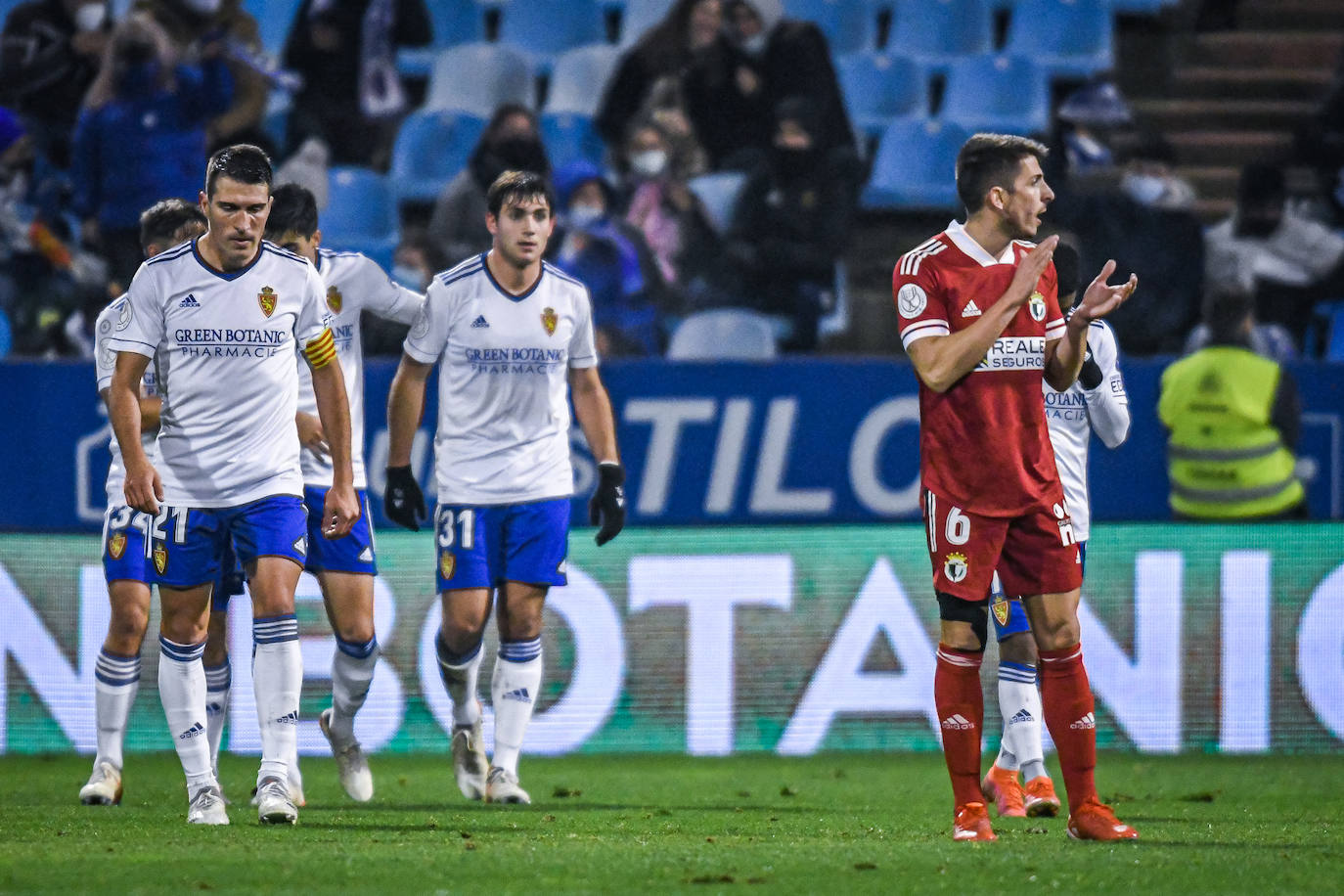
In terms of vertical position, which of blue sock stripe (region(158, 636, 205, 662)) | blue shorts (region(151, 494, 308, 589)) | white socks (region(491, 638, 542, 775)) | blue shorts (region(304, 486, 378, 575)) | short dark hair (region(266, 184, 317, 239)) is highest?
short dark hair (region(266, 184, 317, 239))

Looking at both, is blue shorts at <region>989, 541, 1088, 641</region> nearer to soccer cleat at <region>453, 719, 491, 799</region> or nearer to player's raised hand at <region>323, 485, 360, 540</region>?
soccer cleat at <region>453, 719, 491, 799</region>

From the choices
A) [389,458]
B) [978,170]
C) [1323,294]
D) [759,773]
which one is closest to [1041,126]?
[1323,294]

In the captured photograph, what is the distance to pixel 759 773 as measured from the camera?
855 centimetres

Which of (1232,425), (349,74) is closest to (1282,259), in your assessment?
(1232,425)

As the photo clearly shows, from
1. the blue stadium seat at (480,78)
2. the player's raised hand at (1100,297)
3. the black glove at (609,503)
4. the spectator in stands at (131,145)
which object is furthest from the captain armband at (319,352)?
the blue stadium seat at (480,78)

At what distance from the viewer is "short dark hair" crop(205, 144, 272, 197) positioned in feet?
19.3

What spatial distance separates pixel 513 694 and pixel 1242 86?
952 cm

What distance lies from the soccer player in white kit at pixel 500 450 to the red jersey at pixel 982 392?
211 cm

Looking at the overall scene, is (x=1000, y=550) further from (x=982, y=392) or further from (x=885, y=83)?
(x=885, y=83)

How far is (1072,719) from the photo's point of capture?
545 centimetres

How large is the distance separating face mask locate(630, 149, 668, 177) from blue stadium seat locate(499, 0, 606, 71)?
7.25ft

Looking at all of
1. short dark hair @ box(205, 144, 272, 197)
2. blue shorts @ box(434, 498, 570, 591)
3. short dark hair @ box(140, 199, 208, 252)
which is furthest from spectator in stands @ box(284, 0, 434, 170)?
short dark hair @ box(205, 144, 272, 197)

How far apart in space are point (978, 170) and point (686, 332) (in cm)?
683

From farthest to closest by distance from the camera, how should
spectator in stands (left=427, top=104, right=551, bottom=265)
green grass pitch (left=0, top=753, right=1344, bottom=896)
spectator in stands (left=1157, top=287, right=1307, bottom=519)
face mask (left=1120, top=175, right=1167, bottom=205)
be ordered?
1. face mask (left=1120, top=175, right=1167, bottom=205)
2. spectator in stands (left=427, top=104, right=551, bottom=265)
3. spectator in stands (left=1157, top=287, right=1307, bottom=519)
4. green grass pitch (left=0, top=753, right=1344, bottom=896)
